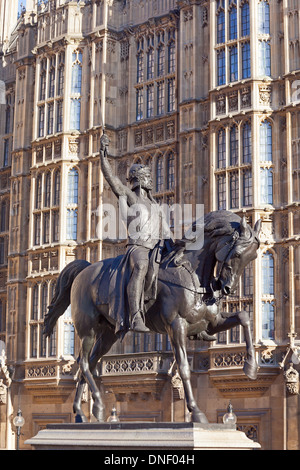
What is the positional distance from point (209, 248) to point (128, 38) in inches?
940

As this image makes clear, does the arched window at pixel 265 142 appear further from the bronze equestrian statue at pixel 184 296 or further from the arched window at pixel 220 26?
the bronze equestrian statue at pixel 184 296

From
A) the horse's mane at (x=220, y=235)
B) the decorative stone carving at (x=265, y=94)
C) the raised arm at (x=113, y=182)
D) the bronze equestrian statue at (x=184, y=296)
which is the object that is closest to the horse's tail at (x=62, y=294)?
the bronze equestrian statue at (x=184, y=296)

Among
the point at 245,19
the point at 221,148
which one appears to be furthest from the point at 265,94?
the point at 245,19

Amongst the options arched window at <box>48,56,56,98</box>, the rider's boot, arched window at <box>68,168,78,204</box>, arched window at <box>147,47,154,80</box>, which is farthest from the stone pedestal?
arched window at <box>48,56,56,98</box>

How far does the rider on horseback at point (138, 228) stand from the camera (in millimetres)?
11180

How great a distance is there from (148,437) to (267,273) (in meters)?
16.8

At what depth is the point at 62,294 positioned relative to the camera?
12.8 m

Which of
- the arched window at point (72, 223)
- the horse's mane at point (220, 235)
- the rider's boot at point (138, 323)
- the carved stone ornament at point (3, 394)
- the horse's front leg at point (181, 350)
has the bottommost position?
the carved stone ornament at point (3, 394)

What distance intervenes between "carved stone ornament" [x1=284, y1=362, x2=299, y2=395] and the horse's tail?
44.8ft

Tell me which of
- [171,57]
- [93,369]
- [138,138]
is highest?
[171,57]

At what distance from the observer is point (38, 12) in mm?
36500

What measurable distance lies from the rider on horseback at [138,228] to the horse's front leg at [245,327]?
1.02 meters

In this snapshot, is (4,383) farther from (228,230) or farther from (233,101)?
(228,230)
